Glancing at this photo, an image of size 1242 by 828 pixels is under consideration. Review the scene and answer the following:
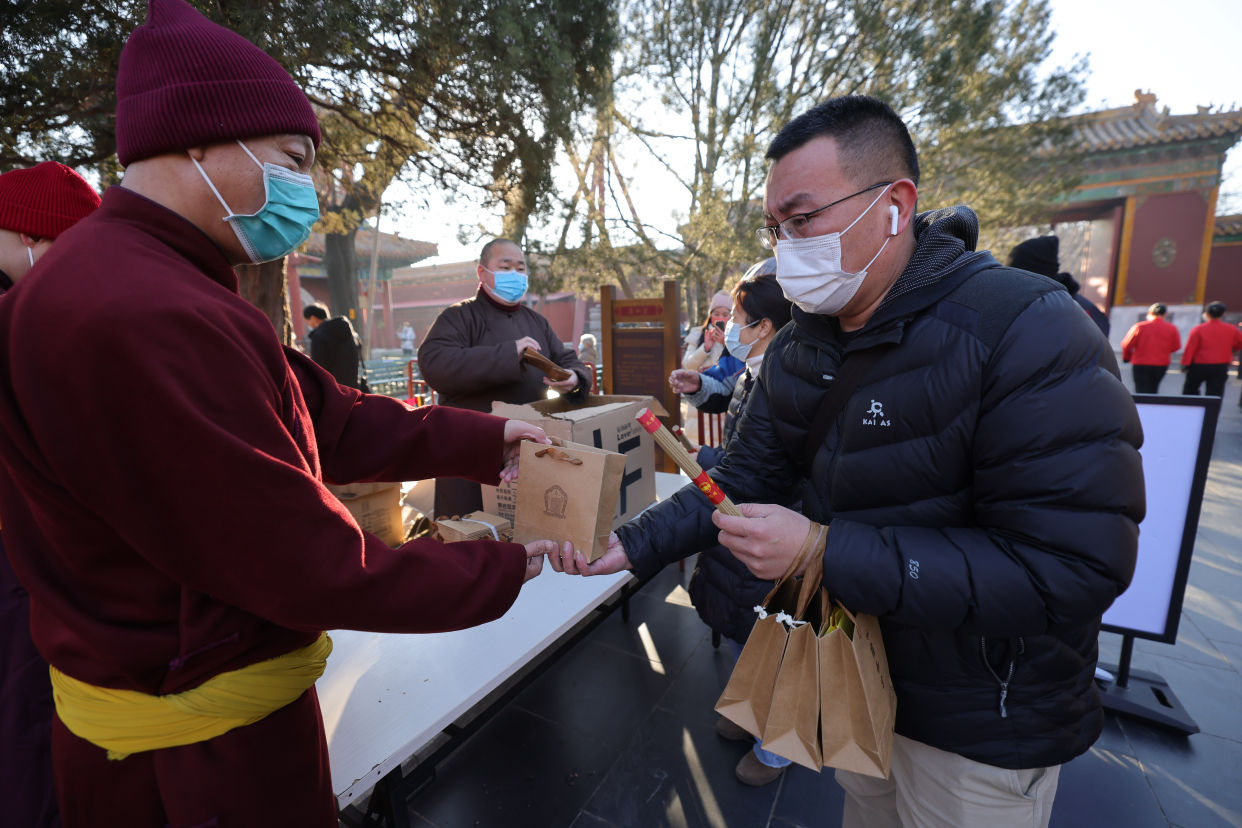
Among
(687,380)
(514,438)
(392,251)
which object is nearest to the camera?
(514,438)

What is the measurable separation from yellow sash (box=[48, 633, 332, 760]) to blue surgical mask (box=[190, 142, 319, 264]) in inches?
31.0

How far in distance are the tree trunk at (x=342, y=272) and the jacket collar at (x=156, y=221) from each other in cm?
1001

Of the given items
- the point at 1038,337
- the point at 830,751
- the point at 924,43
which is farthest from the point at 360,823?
the point at 924,43

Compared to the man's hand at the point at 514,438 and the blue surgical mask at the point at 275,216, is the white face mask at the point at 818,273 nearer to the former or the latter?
the man's hand at the point at 514,438

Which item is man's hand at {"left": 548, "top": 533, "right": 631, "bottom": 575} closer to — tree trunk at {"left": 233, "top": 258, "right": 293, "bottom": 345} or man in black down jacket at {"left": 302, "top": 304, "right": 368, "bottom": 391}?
man in black down jacket at {"left": 302, "top": 304, "right": 368, "bottom": 391}

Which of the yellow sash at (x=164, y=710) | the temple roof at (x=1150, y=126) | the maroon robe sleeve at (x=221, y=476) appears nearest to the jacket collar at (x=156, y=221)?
the maroon robe sleeve at (x=221, y=476)

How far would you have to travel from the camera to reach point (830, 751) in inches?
43.9

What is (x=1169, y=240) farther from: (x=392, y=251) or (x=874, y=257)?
(x=392, y=251)

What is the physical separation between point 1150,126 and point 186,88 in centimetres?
2408

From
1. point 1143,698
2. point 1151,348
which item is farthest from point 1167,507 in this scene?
point 1151,348

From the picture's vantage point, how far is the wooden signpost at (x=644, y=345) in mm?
4629

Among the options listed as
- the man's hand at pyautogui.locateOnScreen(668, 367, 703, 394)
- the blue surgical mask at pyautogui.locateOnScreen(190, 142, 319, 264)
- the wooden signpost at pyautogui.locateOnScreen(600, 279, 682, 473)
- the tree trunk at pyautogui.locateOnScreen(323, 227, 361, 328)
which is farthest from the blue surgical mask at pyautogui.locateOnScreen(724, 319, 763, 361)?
the tree trunk at pyautogui.locateOnScreen(323, 227, 361, 328)

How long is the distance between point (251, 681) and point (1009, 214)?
11932 mm

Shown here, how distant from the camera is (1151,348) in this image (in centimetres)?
893
